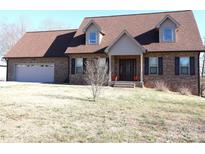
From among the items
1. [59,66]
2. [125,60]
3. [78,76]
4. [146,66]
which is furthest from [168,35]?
[59,66]

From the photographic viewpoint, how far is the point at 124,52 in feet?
74.9

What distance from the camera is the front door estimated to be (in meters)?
24.4

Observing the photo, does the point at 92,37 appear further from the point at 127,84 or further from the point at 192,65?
the point at 192,65

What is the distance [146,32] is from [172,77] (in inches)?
199

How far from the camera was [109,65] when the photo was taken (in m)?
23.1

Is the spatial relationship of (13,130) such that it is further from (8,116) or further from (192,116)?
(192,116)

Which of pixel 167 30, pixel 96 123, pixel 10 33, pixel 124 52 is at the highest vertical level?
pixel 10 33

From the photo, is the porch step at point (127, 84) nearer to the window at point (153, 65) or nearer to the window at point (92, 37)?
the window at point (153, 65)

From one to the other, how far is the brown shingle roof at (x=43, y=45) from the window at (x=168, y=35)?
1021 centimetres

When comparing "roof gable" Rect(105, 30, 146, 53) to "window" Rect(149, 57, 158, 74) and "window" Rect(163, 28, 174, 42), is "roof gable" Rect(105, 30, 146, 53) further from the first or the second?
"window" Rect(163, 28, 174, 42)

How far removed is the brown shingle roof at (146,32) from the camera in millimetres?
22531
